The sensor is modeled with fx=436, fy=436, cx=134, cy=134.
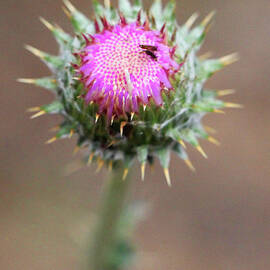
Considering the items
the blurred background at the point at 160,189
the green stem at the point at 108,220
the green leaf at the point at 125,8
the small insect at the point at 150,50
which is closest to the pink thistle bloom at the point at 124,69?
the small insect at the point at 150,50

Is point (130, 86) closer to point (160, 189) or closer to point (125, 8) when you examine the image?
point (125, 8)

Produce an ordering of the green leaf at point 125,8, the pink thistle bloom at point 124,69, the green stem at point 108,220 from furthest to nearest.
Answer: the green stem at point 108,220, the green leaf at point 125,8, the pink thistle bloom at point 124,69

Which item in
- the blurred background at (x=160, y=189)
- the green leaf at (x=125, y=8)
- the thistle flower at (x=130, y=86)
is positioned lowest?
the blurred background at (x=160, y=189)

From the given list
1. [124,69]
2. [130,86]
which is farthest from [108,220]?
[130,86]

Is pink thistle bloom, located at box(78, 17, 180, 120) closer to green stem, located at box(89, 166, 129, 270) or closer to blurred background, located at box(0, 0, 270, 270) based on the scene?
green stem, located at box(89, 166, 129, 270)

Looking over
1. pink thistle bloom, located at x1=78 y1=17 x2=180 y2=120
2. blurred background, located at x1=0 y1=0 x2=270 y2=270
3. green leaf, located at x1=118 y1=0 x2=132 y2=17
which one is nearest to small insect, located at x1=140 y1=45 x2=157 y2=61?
pink thistle bloom, located at x1=78 y1=17 x2=180 y2=120

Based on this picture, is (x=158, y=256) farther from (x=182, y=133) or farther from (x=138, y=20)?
(x=138, y=20)

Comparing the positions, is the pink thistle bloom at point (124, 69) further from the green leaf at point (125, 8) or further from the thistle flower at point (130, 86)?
the green leaf at point (125, 8)

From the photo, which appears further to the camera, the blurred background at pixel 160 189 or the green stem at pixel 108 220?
the blurred background at pixel 160 189
